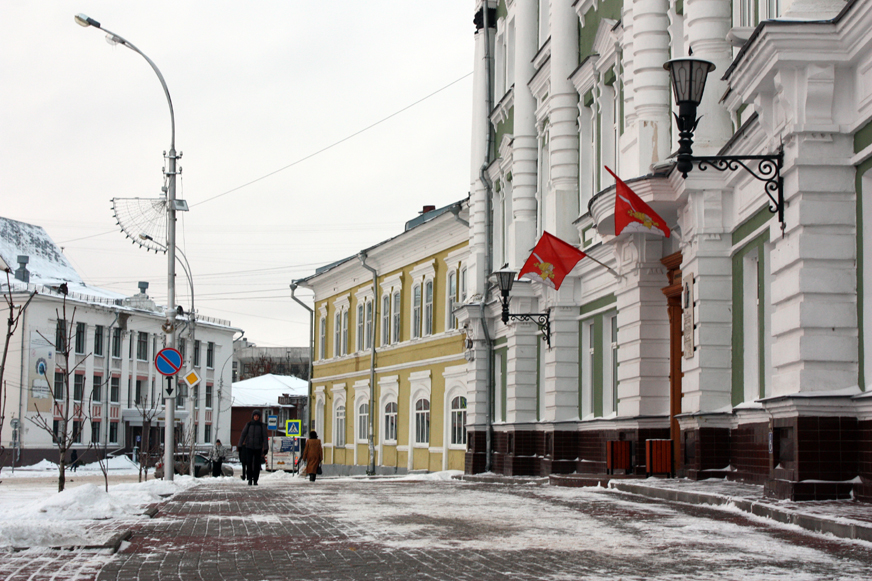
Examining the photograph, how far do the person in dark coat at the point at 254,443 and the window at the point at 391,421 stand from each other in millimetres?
16543

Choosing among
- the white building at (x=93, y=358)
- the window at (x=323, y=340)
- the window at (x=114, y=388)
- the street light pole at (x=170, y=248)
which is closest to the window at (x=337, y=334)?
the window at (x=323, y=340)

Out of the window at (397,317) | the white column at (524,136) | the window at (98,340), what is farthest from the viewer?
the window at (98,340)

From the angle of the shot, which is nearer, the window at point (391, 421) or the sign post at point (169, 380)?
the sign post at point (169, 380)

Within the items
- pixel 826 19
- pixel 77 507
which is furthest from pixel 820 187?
pixel 77 507

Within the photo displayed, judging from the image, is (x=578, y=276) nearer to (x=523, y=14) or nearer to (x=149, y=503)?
(x=523, y=14)

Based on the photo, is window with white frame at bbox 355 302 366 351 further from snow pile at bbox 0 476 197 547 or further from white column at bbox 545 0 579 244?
snow pile at bbox 0 476 197 547

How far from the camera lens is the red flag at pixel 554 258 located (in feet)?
70.1

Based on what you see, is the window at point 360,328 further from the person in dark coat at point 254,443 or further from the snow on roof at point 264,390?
the snow on roof at point 264,390

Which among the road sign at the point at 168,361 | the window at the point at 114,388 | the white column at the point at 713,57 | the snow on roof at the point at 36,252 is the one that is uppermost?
the snow on roof at the point at 36,252

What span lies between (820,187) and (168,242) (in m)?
16.3

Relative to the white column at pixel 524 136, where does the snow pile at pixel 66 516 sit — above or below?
below

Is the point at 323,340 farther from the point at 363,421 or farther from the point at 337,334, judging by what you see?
the point at 363,421

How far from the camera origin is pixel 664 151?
59.7ft

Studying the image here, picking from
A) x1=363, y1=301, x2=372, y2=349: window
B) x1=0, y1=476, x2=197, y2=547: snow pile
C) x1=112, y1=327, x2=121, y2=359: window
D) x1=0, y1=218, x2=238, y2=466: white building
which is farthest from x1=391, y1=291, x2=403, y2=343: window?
x1=112, y1=327, x2=121, y2=359: window
